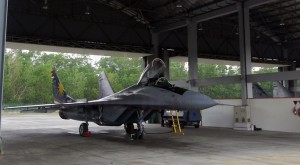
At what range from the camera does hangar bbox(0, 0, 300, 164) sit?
708 inches

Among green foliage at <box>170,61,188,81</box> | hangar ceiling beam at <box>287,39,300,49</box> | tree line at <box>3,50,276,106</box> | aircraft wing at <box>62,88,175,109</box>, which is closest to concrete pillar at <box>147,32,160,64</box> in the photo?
aircraft wing at <box>62,88,175,109</box>

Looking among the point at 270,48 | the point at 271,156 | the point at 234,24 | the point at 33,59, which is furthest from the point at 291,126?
the point at 33,59

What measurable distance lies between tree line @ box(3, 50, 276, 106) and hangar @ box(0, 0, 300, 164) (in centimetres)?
2602

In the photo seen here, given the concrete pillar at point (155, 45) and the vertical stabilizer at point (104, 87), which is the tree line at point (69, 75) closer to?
the concrete pillar at point (155, 45)

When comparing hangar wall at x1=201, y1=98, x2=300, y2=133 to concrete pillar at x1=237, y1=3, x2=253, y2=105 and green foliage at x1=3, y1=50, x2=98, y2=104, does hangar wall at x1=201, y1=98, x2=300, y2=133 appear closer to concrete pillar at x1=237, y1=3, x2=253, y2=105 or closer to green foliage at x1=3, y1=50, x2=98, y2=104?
concrete pillar at x1=237, y1=3, x2=253, y2=105

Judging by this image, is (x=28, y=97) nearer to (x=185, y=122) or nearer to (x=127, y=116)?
(x=185, y=122)

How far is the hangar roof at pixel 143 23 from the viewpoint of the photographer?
755 inches

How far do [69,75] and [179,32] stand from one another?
33.9m

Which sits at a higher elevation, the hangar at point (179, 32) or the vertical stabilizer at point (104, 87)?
the hangar at point (179, 32)

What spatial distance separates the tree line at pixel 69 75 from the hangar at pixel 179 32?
26.0 meters

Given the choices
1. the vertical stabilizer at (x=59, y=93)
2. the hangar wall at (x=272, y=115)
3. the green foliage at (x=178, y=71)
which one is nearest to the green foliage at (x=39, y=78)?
the green foliage at (x=178, y=71)

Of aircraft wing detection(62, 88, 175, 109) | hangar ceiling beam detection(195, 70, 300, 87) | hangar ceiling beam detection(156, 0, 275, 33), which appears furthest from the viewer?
hangar ceiling beam detection(156, 0, 275, 33)

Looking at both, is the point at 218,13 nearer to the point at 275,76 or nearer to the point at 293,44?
the point at 275,76

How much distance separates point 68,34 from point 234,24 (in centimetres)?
1267
